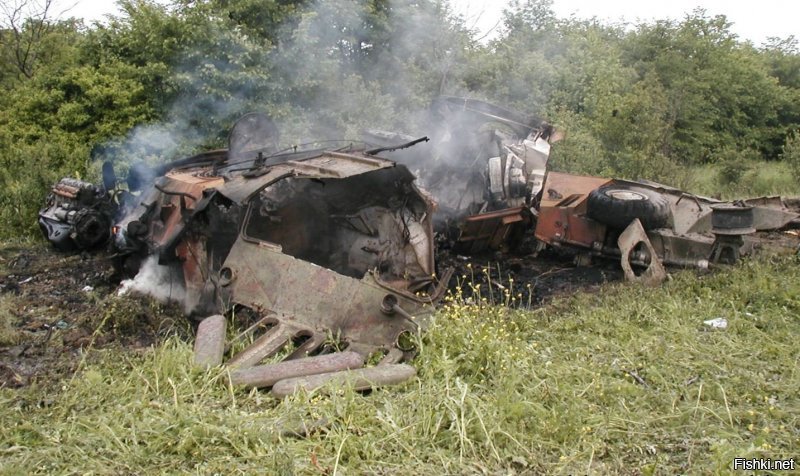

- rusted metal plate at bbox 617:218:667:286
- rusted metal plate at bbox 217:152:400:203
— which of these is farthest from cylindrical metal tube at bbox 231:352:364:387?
rusted metal plate at bbox 617:218:667:286

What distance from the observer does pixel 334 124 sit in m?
12.4

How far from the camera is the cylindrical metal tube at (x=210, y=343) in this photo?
4141mm

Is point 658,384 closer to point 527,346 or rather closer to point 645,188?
point 527,346

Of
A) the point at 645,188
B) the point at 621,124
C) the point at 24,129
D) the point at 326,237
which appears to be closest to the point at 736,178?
the point at 621,124

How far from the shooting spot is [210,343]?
437cm

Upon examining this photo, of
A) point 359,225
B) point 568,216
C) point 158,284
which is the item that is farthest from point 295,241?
point 568,216

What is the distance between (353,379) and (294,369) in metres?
0.45

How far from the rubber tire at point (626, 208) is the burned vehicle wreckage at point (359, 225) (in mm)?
18

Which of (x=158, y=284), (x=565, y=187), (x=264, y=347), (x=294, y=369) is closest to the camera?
(x=294, y=369)

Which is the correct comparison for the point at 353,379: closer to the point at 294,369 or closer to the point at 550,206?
the point at 294,369

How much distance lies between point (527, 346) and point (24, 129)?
38.2ft

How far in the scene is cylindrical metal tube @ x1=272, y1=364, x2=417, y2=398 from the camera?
379 centimetres

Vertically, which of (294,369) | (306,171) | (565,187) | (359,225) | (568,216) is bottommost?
(294,369)

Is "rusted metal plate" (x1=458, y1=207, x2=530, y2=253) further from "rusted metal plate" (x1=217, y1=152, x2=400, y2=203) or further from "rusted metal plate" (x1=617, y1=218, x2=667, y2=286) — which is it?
"rusted metal plate" (x1=217, y1=152, x2=400, y2=203)
